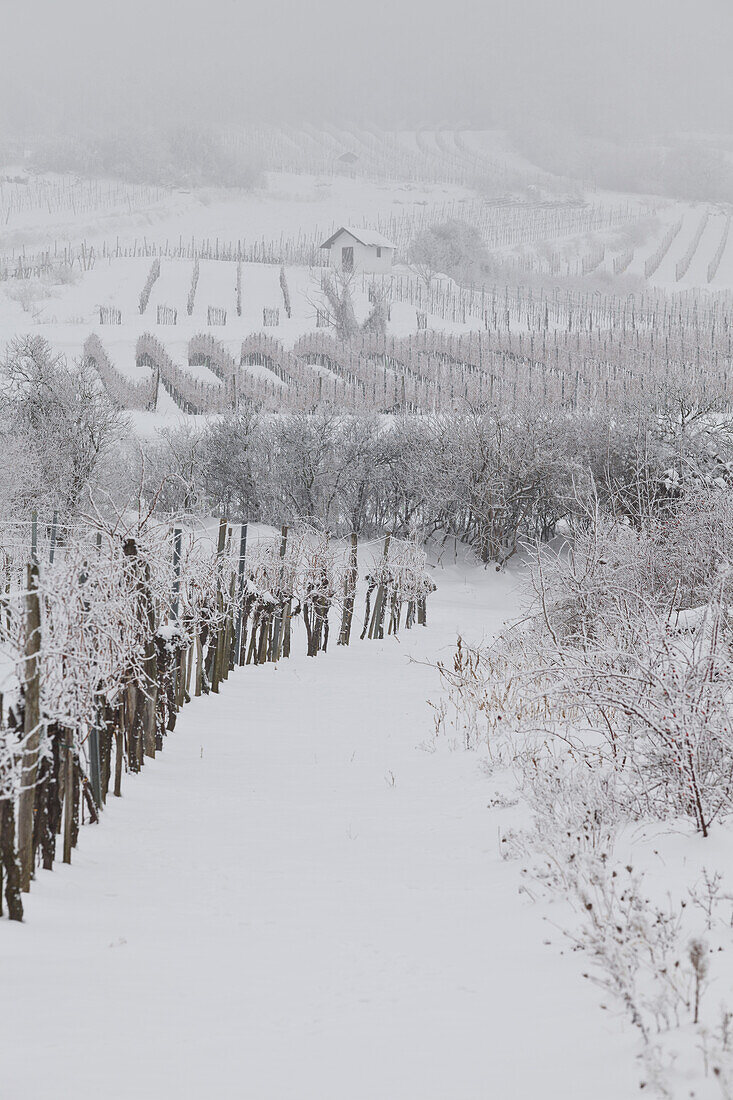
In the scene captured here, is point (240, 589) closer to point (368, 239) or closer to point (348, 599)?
point (348, 599)

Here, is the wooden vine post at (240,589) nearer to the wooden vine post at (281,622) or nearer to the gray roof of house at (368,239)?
the wooden vine post at (281,622)

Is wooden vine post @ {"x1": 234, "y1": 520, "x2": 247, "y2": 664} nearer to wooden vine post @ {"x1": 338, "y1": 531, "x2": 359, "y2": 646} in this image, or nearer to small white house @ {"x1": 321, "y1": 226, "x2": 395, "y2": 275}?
wooden vine post @ {"x1": 338, "y1": 531, "x2": 359, "y2": 646}

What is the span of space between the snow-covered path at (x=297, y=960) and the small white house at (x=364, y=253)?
8154cm

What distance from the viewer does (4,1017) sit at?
296 centimetres

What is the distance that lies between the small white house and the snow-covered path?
81539 millimetres

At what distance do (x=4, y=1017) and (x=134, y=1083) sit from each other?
583mm

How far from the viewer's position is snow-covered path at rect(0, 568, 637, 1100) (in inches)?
105

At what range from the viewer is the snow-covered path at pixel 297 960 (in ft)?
8.72

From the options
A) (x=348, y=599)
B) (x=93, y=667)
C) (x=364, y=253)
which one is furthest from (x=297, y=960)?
(x=364, y=253)

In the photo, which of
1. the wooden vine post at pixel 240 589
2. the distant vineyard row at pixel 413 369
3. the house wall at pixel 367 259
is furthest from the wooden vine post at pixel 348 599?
the house wall at pixel 367 259

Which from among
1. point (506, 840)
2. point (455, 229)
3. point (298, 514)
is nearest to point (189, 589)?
point (506, 840)

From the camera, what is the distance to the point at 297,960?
3615 millimetres

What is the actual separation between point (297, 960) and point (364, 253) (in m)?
86.5

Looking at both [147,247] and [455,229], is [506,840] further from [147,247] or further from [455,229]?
[147,247]
